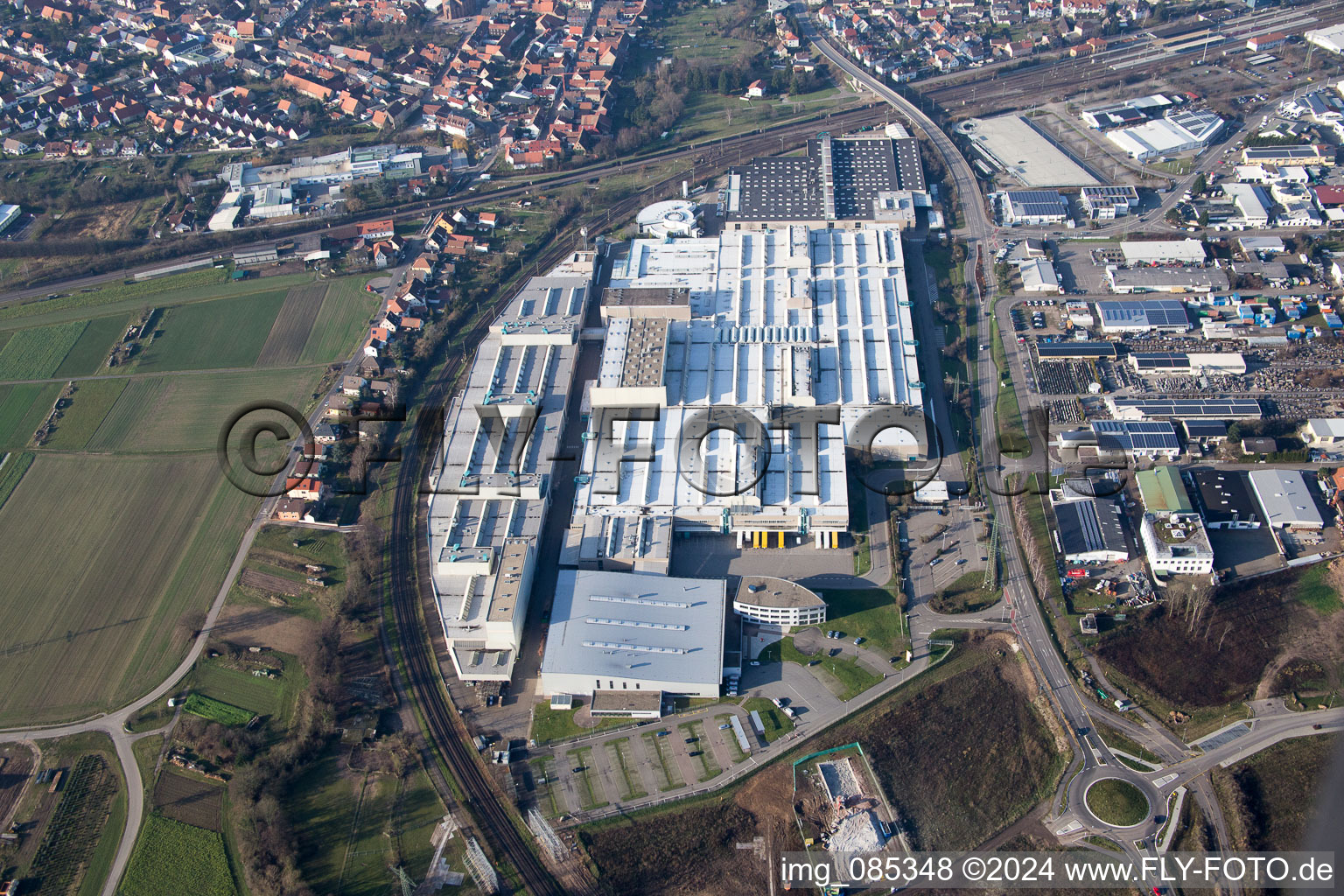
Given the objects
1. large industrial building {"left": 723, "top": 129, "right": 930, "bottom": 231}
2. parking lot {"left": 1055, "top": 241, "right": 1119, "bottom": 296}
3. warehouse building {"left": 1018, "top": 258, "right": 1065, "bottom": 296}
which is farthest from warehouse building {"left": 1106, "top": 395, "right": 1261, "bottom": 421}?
large industrial building {"left": 723, "top": 129, "right": 930, "bottom": 231}

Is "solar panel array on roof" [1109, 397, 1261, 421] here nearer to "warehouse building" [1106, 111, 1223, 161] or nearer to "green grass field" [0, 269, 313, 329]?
"warehouse building" [1106, 111, 1223, 161]

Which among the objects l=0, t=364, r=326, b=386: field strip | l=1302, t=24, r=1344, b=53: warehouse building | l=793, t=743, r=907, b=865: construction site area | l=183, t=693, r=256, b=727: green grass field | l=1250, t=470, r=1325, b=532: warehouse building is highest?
l=1302, t=24, r=1344, b=53: warehouse building

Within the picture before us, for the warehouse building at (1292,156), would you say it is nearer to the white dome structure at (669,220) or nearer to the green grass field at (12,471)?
the white dome structure at (669,220)

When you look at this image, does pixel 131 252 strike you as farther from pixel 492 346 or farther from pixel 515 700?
pixel 515 700

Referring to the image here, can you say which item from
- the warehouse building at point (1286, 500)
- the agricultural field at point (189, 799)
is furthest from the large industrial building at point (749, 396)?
the agricultural field at point (189, 799)

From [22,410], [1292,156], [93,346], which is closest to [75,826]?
[22,410]
